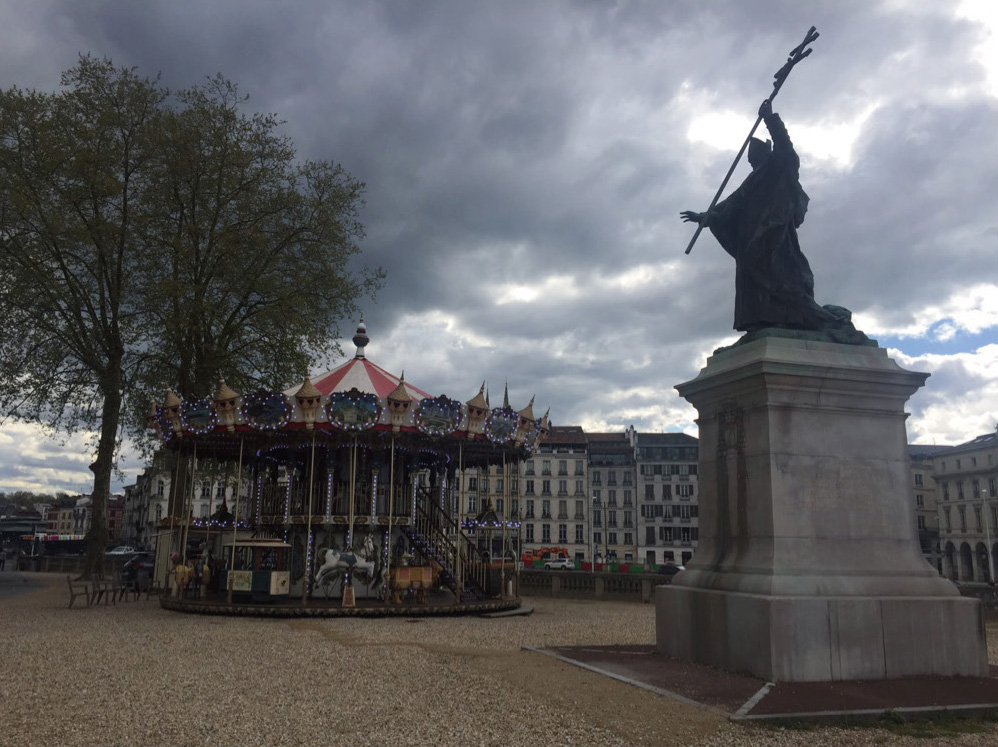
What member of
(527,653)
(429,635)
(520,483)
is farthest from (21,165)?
(520,483)

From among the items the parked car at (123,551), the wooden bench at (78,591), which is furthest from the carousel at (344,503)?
the parked car at (123,551)

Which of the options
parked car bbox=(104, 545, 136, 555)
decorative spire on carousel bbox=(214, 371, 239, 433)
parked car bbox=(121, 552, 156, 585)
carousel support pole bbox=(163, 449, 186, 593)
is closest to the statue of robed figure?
decorative spire on carousel bbox=(214, 371, 239, 433)

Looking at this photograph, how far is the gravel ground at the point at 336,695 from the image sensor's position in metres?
6.52

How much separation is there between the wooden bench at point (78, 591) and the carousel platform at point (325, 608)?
2079 mm

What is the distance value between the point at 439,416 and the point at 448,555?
201 inches

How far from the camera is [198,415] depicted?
20.2 m

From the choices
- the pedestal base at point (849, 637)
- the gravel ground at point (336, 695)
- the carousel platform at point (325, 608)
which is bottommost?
the carousel platform at point (325, 608)

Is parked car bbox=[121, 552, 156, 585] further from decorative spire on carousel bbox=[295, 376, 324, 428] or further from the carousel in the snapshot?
decorative spire on carousel bbox=[295, 376, 324, 428]

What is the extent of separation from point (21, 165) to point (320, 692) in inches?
1026

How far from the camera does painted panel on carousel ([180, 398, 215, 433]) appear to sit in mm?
19969

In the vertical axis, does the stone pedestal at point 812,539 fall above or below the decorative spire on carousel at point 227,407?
below

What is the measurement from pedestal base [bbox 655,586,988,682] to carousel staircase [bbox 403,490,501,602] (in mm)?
11973

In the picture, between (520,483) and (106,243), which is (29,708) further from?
(520,483)

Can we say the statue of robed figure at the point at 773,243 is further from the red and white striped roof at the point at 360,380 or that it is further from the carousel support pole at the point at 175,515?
the carousel support pole at the point at 175,515
